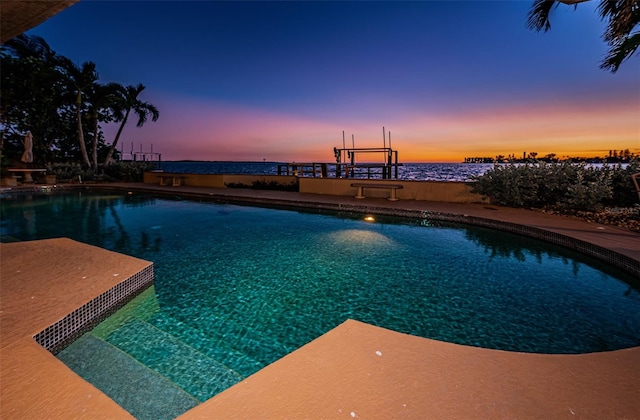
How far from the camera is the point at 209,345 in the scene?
2312mm

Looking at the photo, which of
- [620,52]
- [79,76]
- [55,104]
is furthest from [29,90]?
[620,52]

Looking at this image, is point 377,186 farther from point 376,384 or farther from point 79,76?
point 79,76

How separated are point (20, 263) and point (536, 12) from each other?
927 centimetres

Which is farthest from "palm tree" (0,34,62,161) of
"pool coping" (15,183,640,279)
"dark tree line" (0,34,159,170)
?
"pool coping" (15,183,640,279)

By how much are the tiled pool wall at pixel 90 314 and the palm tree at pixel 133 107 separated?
1683cm

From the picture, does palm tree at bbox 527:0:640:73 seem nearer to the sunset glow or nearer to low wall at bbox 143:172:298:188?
the sunset glow

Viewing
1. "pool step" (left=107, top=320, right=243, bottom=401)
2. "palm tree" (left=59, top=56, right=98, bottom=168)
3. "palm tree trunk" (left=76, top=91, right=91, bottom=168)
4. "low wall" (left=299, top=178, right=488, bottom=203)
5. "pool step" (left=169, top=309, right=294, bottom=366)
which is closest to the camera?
"pool step" (left=107, top=320, right=243, bottom=401)

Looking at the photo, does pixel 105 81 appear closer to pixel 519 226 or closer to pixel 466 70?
pixel 466 70

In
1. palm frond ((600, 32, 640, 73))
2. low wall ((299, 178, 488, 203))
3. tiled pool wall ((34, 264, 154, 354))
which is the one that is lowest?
tiled pool wall ((34, 264, 154, 354))

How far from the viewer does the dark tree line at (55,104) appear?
43.8ft

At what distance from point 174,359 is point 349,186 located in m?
7.96

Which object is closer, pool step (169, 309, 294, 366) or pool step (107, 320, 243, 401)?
pool step (107, 320, 243, 401)

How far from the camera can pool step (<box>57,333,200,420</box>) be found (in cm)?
156

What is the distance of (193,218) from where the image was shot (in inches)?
279
